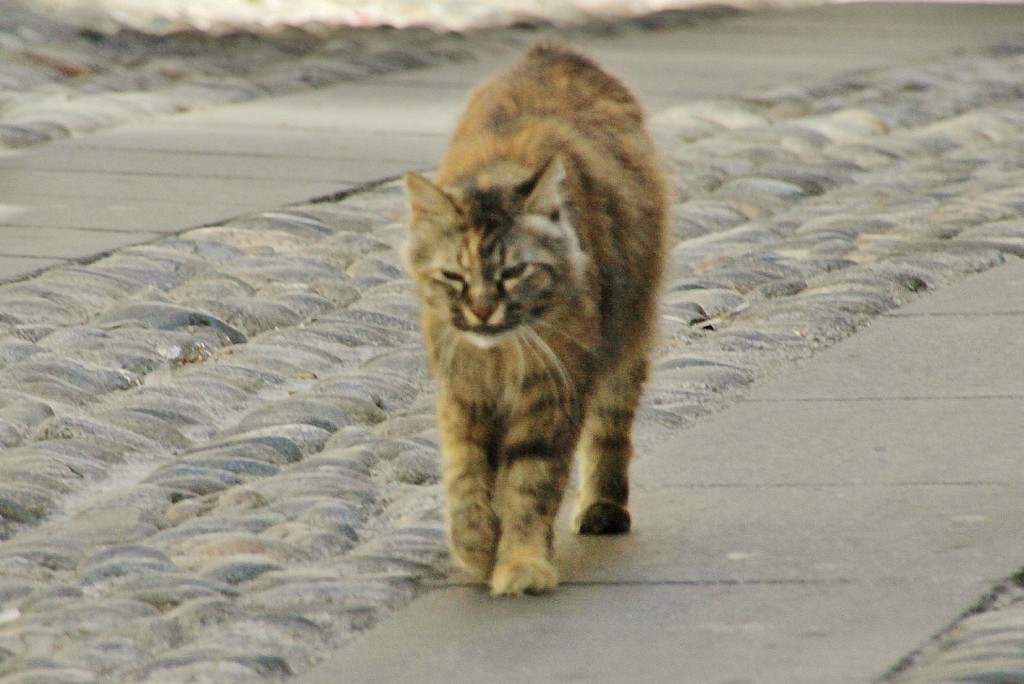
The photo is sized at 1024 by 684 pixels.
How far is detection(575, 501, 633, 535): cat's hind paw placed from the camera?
18.0 ft

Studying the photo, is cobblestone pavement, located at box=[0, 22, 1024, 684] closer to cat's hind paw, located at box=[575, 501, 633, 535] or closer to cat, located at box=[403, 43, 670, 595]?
cat, located at box=[403, 43, 670, 595]

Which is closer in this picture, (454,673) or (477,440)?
(454,673)

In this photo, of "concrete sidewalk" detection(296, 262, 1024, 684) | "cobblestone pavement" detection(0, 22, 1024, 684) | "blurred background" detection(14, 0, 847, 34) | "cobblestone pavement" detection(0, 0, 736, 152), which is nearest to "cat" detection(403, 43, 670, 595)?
"concrete sidewalk" detection(296, 262, 1024, 684)

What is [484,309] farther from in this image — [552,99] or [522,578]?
[552,99]

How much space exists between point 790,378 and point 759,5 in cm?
1324

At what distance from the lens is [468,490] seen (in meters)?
5.18

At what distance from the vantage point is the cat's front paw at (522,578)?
4977 mm

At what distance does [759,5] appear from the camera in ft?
64.4

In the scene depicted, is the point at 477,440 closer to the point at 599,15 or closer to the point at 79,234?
the point at 79,234

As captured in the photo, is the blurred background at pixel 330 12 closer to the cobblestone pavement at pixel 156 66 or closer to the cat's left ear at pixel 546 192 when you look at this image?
the cobblestone pavement at pixel 156 66

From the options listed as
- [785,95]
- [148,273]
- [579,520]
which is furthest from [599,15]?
[579,520]

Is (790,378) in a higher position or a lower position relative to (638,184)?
lower

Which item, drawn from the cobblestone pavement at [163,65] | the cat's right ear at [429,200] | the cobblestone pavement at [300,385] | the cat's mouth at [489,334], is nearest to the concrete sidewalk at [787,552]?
the cobblestone pavement at [300,385]

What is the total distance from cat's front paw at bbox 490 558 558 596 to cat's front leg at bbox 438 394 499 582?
0.10 metres
